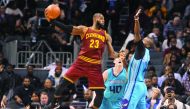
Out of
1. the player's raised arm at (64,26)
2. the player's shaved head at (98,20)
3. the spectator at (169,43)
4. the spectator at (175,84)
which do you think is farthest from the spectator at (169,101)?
the spectator at (169,43)

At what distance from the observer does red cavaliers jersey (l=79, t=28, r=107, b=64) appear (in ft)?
59.4

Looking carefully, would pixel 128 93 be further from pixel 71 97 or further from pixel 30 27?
pixel 30 27

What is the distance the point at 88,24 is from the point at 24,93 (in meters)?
5.48

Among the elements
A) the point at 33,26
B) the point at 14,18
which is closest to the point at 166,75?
the point at 33,26

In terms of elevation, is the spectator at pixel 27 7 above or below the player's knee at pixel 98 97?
above

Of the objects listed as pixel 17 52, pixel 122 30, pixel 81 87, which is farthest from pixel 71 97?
pixel 122 30

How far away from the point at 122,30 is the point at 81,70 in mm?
9994

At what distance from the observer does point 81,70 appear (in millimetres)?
18078

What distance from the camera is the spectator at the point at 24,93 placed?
22547 millimetres

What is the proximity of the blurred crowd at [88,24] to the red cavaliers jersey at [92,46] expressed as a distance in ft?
7.44

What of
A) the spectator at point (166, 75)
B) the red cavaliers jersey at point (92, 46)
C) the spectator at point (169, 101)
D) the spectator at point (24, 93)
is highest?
the red cavaliers jersey at point (92, 46)

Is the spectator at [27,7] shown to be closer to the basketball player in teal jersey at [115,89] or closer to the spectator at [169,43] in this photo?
the spectator at [169,43]

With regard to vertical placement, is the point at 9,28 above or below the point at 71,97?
above

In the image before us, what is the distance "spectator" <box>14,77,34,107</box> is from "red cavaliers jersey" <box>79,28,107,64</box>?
15.5 feet
